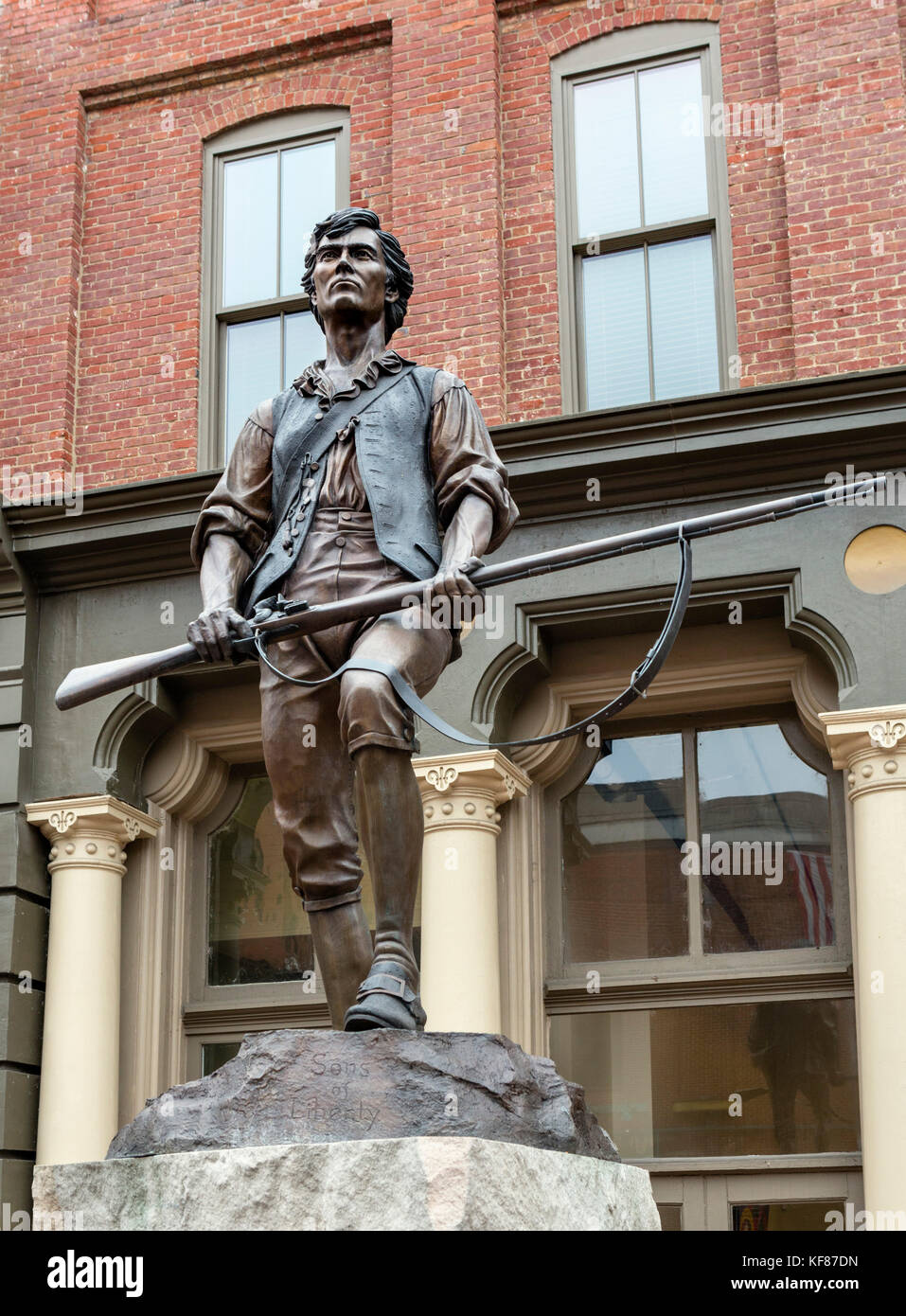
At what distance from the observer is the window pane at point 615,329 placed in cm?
1209

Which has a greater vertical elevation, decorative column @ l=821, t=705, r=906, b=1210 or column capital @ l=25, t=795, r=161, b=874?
column capital @ l=25, t=795, r=161, b=874

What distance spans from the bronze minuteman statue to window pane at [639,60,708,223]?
22.4 feet

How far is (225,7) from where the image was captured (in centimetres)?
1365

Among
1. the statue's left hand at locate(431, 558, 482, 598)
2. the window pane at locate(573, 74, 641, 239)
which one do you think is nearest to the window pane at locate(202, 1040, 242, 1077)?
the window pane at locate(573, 74, 641, 239)

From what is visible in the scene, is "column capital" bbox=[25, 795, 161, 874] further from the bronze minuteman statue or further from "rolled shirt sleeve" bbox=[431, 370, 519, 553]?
"rolled shirt sleeve" bbox=[431, 370, 519, 553]

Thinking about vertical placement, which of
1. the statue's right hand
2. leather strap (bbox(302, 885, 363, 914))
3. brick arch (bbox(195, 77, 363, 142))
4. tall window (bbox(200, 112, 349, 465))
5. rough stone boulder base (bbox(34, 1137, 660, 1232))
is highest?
brick arch (bbox(195, 77, 363, 142))

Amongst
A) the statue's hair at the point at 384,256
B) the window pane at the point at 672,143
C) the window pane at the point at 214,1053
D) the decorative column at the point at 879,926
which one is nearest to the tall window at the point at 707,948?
the decorative column at the point at 879,926

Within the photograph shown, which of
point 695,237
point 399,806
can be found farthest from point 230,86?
point 399,806

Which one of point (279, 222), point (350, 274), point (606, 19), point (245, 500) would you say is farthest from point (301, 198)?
point (245, 500)

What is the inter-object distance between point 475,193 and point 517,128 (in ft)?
2.31

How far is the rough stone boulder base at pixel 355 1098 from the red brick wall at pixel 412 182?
743 centimetres

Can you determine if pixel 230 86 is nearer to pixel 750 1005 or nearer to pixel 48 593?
pixel 48 593

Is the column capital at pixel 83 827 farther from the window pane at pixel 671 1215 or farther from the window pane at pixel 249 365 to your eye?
the window pane at pixel 671 1215

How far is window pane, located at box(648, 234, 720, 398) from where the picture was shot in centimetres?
1191
